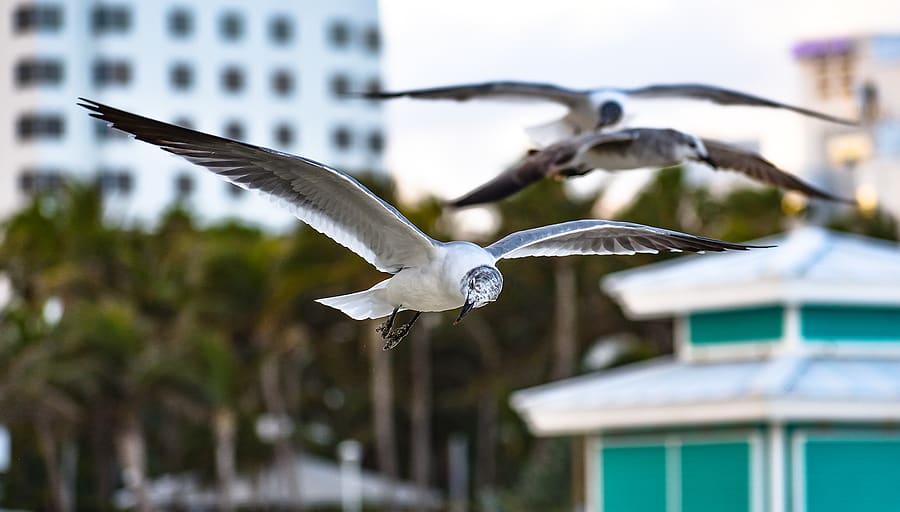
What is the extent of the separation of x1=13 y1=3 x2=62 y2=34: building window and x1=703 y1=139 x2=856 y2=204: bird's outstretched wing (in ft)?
325

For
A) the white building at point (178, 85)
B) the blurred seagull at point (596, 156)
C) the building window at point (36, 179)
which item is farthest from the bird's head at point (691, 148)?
the building window at point (36, 179)

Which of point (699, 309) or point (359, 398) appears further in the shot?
point (359, 398)

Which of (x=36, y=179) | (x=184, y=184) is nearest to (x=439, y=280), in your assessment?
(x=36, y=179)

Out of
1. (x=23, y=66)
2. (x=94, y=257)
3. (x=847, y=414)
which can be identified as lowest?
(x=847, y=414)

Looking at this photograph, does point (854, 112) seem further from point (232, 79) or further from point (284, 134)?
point (232, 79)

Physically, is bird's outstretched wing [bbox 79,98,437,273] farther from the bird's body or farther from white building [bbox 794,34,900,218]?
white building [bbox 794,34,900,218]

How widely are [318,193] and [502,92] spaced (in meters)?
3.53

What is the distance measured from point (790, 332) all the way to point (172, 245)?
108 ft

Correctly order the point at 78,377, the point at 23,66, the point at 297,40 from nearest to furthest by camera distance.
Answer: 1. the point at 78,377
2. the point at 23,66
3. the point at 297,40

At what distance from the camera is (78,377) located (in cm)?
5462

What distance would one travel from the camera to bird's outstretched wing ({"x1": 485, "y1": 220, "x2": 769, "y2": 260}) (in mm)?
12531

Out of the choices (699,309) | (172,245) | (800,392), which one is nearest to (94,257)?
(172,245)

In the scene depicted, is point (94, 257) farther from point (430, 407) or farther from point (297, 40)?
point (297, 40)

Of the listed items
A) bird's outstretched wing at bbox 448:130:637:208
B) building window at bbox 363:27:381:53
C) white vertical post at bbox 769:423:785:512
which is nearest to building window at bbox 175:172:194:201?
building window at bbox 363:27:381:53
